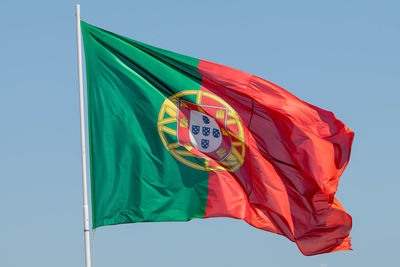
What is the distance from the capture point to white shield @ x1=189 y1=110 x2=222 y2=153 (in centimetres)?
2283

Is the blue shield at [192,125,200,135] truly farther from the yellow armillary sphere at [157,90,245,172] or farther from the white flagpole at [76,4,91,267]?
the white flagpole at [76,4,91,267]

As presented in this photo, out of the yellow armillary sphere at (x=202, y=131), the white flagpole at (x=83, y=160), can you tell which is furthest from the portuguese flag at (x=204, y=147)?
the white flagpole at (x=83, y=160)

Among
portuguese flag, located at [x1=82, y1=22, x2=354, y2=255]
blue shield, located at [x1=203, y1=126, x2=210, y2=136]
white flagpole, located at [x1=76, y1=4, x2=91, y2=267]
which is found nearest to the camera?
white flagpole, located at [x1=76, y1=4, x2=91, y2=267]

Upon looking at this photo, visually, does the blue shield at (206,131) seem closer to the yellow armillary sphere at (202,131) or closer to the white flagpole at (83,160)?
the yellow armillary sphere at (202,131)

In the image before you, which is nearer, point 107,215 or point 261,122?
point 107,215

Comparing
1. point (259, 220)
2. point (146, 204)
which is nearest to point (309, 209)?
point (259, 220)

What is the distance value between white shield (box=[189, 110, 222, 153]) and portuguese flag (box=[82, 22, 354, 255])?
0.03 meters

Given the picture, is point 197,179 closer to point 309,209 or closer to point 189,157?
point 189,157

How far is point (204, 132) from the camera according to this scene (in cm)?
2305

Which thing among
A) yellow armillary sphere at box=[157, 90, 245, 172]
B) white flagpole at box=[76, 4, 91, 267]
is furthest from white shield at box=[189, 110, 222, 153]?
white flagpole at box=[76, 4, 91, 267]

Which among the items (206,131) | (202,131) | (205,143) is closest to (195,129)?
(202,131)

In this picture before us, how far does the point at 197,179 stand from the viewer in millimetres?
22422

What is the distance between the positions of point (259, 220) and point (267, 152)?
2.19 meters

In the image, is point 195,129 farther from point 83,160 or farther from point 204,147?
point 83,160
